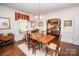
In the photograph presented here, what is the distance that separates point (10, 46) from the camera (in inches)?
61.2

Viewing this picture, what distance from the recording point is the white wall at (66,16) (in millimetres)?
1467

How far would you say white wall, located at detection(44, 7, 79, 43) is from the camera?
147cm

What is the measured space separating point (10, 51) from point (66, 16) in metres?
→ 1.28

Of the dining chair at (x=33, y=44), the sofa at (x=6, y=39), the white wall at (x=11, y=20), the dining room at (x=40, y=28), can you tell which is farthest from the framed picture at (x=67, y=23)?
the sofa at (x=6, y=39)

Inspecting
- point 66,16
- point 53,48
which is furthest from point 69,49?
point 66,16

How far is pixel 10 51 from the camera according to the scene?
1.53m

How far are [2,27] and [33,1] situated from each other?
0.77 meters

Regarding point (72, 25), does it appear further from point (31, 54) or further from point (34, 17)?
point (31, 54)

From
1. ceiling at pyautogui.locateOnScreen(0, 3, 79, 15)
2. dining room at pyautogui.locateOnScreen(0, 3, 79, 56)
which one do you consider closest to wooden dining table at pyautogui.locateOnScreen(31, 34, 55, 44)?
dining room at pyautogui.locateOnScreen(0, 3, 79, 56)

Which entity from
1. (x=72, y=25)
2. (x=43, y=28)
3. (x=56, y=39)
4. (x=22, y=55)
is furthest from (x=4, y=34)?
(x=72, y=25)

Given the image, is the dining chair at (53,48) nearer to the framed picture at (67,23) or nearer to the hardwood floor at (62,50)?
the hardwood floor at (62,50)

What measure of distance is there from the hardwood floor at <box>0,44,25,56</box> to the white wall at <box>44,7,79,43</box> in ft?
2.84

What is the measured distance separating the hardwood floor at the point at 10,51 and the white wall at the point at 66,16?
2.84 ft

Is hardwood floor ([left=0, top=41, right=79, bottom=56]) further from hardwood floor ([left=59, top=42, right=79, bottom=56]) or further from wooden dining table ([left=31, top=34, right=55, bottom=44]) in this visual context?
wooden dining table ([left=31, top=34, right=55, bottom=44])
